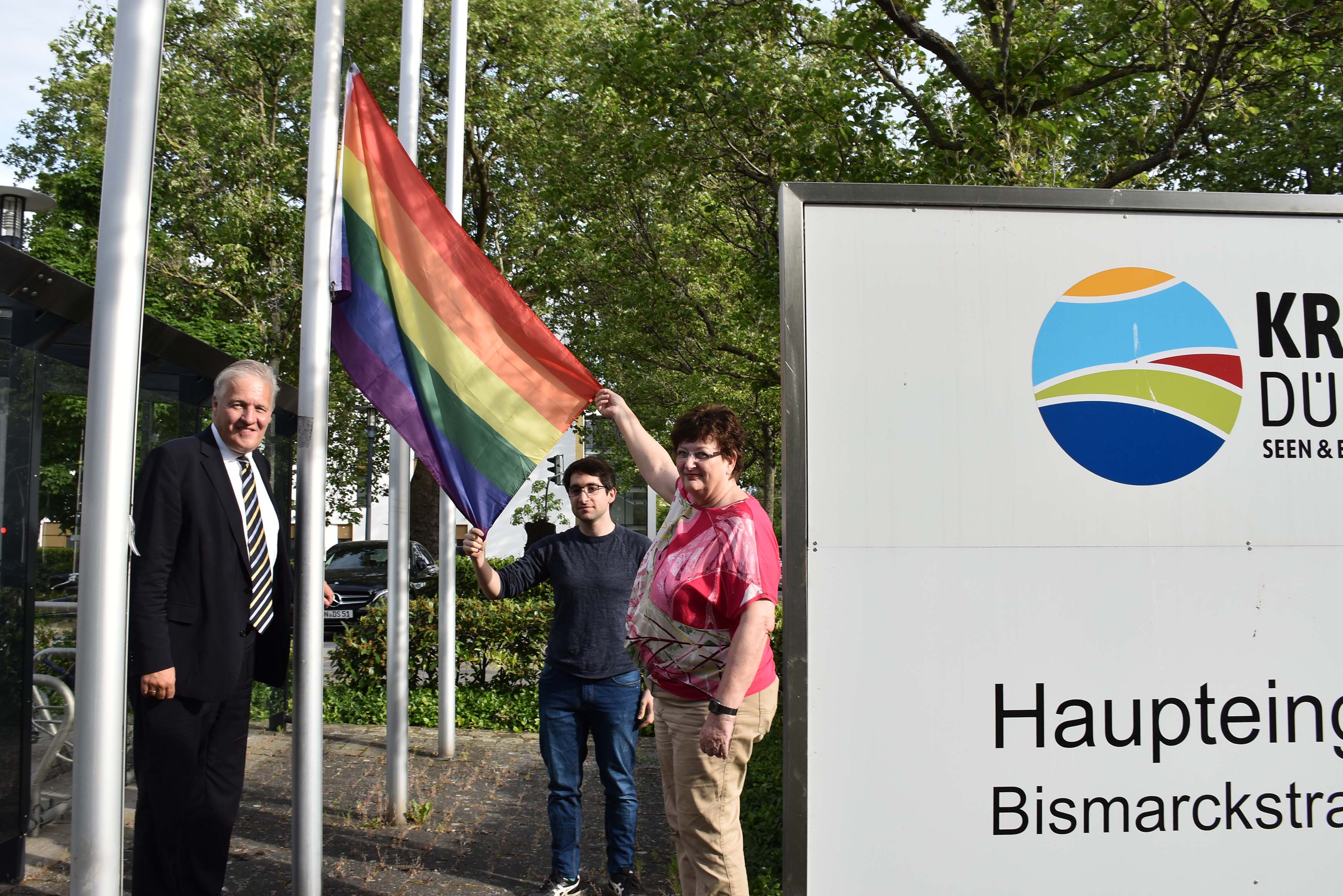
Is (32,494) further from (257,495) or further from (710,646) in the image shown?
(710,646)

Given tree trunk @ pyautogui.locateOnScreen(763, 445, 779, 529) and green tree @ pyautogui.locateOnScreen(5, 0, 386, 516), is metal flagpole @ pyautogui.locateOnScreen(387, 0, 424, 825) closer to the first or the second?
green tree @ pyautogui.locateOnScreen(5, 0, 386, 516)

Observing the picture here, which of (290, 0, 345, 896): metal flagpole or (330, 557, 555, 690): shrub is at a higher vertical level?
(290, 0, 345, 896): metal flagpole

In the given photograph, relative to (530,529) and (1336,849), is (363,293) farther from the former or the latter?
(530,529)

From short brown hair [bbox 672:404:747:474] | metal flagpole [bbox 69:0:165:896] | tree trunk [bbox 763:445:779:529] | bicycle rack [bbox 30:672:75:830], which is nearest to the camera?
metal flagpole [bbox 69:0:165:896]

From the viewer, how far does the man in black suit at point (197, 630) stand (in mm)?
3518

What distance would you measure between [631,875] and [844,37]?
21.9 feet

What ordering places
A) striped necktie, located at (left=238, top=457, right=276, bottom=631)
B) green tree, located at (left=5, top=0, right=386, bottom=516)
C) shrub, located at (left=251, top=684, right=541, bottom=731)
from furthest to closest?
green tree, located at (left=5, top=0, right=386, bottom=516), shrub, located at (left=251, top=684, right=541, bottom=731), striped necktie, located at (left=238, top=457, right=276, bottom=631)

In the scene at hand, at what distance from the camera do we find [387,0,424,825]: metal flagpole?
5.73 meters

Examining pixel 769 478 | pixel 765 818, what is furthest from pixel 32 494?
pixel 769 478

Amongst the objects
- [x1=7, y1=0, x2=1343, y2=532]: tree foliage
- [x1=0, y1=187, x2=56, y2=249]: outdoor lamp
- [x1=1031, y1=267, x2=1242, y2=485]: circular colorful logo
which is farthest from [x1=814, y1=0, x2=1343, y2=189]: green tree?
[x1=0, y1=187, x2=56, y2=249]: outdoor lamp

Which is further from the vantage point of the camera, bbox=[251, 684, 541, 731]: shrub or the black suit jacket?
bbox=[251, 684, 541, 731]: shrub

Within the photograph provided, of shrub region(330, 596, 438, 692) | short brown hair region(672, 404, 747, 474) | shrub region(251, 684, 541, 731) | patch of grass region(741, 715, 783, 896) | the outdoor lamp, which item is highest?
the outdoor lamp

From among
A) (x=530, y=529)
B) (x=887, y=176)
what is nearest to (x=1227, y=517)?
(x=887, y=176)

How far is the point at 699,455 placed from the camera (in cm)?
345
